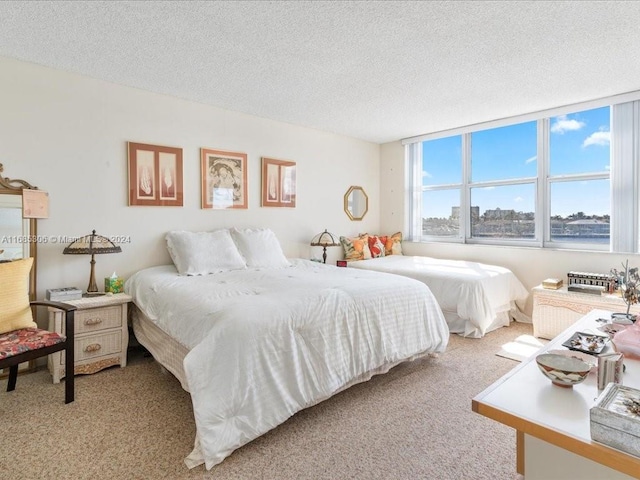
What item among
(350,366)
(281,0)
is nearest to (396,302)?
(350,366)

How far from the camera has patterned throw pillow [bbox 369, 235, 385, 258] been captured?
16.6ft

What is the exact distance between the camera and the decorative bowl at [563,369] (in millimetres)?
1256

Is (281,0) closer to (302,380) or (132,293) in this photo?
(302,380)

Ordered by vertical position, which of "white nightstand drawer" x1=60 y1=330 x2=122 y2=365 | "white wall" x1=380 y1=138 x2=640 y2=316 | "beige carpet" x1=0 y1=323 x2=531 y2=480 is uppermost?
"white wall" x1=380 y1=138 x2=640 y2=316

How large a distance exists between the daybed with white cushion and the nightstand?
9.04 feet

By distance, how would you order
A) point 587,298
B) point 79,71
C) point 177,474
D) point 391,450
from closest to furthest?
1. point 177,474
2. point 391,450
3. point 79,71
4. point 587,298

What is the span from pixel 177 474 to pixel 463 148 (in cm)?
481

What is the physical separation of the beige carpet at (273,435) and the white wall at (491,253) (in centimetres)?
200

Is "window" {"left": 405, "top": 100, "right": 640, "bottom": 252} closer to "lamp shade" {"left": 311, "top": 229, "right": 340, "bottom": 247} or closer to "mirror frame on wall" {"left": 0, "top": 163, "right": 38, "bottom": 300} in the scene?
"lamp shade" {"left": 311, "top": 229, "right": 340, "bottom": 247}

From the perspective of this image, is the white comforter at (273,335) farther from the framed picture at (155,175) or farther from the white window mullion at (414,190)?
the white window mullion at (414,190)

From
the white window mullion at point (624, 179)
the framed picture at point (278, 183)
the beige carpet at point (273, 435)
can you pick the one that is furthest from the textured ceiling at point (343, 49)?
the beige carpet at point (273, 435)

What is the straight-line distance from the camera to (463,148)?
4848 millimetres

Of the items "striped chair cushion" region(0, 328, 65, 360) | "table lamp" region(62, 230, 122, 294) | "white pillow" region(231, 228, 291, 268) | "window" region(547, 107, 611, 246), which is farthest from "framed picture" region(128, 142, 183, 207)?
"window" region(547, 107, 611, 246)

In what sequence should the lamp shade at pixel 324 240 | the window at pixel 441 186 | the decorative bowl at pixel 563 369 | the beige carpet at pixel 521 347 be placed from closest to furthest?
the decorative bowl at pixel 563 369 → the beige carpet at pixel 521 347 → the lamp shade at pixel 324 240 → the window at pixel 441 186
